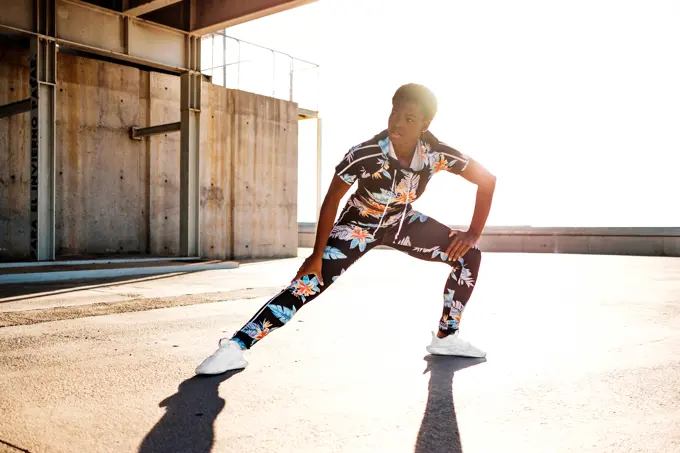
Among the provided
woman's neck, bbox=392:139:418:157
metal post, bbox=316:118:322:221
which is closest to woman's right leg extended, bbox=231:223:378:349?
woman's neck, bbox=392:139:418:157

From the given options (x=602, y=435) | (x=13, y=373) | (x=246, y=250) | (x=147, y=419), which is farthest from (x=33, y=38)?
(x=602, y=435)

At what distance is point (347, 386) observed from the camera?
9.91ft

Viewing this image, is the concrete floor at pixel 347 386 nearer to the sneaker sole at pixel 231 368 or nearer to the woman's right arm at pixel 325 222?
the sneaker sole at pixel 231 368

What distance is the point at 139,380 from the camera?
3.11m

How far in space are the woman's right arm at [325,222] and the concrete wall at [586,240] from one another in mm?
18837

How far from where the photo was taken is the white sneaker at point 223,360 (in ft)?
10.5

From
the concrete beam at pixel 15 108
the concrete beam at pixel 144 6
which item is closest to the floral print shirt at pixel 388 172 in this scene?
the concrete beam at pixel 15 108

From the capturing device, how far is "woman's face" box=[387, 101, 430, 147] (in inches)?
124

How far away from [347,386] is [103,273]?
7.58 meters

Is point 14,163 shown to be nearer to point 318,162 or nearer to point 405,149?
point 318,162

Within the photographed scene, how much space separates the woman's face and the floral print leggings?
463mm

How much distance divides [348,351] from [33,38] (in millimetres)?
9294

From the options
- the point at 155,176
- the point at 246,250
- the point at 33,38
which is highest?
the point at 33,38

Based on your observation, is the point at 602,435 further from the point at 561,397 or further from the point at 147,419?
the point at 147,419
